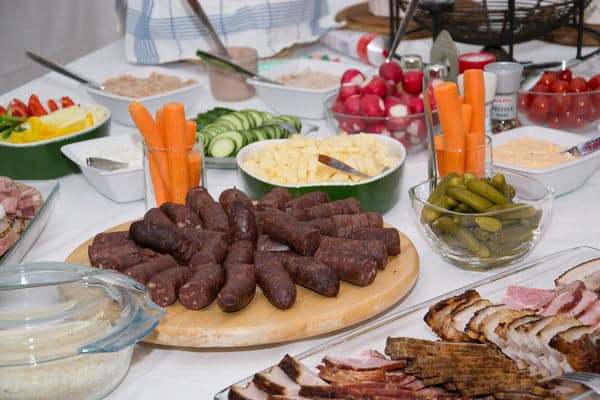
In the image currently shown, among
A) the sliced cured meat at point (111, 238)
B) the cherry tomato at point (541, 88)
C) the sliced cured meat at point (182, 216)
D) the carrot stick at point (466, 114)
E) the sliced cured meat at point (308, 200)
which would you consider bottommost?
the cherry tomato at point (541, 88)

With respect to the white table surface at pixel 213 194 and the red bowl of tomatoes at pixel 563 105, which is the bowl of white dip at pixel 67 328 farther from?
the red bowl of tomatoes at pixel 563 105

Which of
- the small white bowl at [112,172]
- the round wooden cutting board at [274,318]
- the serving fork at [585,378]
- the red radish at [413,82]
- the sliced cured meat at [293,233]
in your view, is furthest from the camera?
the red radish at [413,82]

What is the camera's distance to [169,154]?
187 cm

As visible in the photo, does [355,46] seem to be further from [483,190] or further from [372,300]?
[372,300]

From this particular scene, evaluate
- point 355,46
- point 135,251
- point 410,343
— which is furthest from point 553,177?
point 355,46

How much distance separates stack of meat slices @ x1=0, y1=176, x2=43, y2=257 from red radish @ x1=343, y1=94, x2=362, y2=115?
90cm

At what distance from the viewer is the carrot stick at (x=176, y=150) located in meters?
1.83

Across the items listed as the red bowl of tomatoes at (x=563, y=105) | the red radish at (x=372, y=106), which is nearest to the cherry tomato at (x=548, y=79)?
the red bowl of tomatoes at (x=563, y=105)

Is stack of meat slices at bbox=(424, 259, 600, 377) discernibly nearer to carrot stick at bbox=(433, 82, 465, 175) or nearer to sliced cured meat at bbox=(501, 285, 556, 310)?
sliced cured meat at bbox=(501, 285, 556, 310)

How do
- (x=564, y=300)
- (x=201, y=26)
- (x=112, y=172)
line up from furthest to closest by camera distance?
(x=201, y=26)
(x=112, y=172)
(x=564, y=300)

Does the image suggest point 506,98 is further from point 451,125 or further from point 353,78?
point 451,125

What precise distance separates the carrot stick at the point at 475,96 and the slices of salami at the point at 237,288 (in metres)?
0.68

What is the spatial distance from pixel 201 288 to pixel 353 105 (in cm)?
107

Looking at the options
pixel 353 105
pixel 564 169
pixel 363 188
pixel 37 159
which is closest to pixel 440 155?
pixel 363 188
